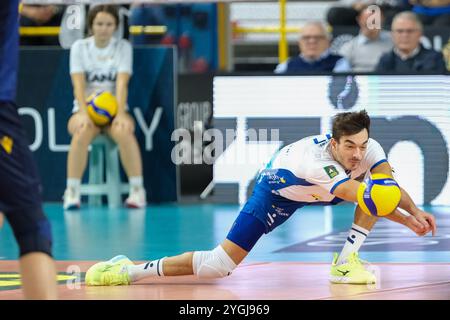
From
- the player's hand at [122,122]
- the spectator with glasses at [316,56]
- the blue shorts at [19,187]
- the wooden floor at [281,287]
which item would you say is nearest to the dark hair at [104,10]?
the player's hand at [122,122]

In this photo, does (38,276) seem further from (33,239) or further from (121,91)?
(121,91)

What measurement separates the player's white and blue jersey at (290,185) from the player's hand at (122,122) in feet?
17.1

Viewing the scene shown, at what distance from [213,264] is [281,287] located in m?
0.49

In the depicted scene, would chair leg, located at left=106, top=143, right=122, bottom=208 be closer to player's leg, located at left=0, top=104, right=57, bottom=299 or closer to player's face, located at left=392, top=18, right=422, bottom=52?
player's face, located at left=392, top=18, right=422, bottom=52

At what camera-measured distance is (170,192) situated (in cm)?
1360

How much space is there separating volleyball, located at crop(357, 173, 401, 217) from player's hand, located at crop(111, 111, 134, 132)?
20.4 feet

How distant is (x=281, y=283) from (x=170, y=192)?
20.0ft

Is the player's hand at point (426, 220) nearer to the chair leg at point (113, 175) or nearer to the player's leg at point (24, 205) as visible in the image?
the player's leg at point (24, 205)

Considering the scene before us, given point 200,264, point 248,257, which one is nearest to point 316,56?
point 248,257

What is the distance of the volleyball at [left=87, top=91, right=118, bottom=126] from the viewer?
1280 centimetres

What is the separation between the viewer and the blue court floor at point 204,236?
9352 mm

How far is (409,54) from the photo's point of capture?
13195 mm
